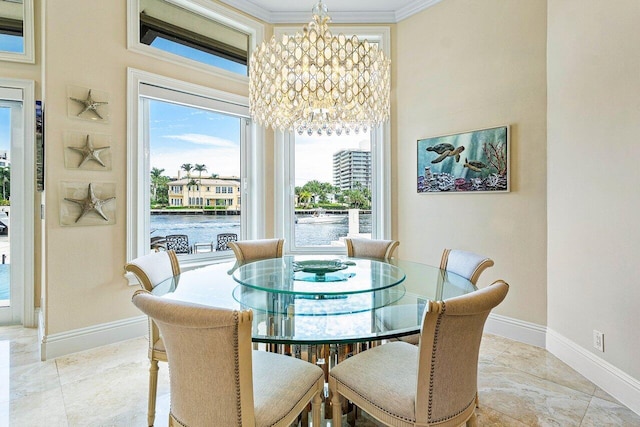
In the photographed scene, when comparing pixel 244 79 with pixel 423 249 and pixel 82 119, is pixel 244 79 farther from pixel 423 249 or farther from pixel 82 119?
pixel 423 249

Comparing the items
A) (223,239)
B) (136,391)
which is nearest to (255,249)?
(223,239)

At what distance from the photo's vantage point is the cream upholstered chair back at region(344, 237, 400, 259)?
9.22ft

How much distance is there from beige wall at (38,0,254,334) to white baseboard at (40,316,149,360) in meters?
0.05

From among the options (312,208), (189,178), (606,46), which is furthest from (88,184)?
(606,46)

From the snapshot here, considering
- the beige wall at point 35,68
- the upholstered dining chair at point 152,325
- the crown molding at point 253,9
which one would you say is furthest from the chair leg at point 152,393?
the crown molding at point 253,9

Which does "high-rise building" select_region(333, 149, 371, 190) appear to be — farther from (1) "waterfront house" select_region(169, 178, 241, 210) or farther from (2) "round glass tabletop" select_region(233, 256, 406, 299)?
(2) "round glass tabletop" select_region(233, 256, 406, 299)

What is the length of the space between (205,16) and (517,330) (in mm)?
4244

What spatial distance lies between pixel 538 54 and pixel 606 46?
→ 0.67 metres

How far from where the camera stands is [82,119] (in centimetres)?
261

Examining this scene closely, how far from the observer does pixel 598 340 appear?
7.10 feet

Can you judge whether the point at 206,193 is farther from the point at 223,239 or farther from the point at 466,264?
the point at 466,264

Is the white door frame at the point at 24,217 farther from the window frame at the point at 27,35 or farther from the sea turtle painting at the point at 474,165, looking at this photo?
the sea turtle painting at the point at 474,165

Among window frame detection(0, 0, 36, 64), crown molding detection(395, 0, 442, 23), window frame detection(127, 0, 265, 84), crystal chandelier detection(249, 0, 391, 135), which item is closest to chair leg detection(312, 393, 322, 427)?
crystal chandelier detection(249, 0, 391, 135)

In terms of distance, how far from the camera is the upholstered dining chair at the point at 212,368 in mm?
985
